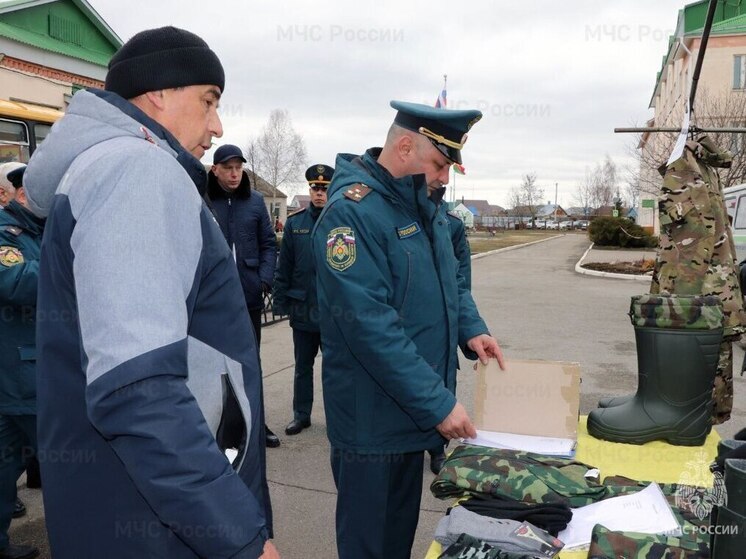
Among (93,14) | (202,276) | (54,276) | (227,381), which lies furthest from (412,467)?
(93,14)

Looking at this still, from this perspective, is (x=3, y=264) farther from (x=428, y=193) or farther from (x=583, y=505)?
(x=583, y=505)

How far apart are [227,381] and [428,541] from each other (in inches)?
94.8

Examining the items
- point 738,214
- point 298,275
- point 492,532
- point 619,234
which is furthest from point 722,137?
point 492,532

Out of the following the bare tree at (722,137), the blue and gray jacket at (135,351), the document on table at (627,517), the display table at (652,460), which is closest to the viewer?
the blue and gray jacket at (135,351)

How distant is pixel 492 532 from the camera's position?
151 cm

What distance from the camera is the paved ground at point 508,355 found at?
3494 mm

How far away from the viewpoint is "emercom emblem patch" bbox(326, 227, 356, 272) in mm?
2081

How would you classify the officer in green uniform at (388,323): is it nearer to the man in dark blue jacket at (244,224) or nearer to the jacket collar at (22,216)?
the jacket collar at (22,216)

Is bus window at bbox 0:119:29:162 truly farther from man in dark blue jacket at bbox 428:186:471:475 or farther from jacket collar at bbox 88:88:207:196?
jacket collar at bbox 88:88:207:196

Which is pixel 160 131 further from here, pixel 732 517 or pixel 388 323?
pixel 732 517

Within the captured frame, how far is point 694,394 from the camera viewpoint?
2156 mm

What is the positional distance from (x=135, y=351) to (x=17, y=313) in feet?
7.82

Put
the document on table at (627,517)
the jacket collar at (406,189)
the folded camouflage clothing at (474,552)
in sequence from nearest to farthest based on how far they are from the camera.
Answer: the folded camouflage clothing at (474,552), the document on table at (627,517), the jacket collar at (406,189)

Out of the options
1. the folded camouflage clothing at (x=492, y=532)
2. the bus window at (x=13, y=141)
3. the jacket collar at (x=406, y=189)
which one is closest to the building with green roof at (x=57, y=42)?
the bus window at (x=13, y=141)
